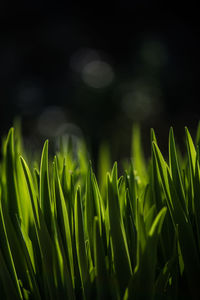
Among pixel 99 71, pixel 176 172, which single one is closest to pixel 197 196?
pixel 176 172

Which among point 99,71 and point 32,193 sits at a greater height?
point 99,71

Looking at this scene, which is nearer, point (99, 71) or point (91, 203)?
point (91, 203)

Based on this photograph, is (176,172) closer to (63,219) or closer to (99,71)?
(63,219)

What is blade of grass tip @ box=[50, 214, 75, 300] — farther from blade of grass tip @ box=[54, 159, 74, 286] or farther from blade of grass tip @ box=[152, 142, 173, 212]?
blade of grass tip @ box=[152, 142, 173, 212]

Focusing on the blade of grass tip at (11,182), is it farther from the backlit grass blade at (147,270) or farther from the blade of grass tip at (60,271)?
the backlit grass blade at (147,270)

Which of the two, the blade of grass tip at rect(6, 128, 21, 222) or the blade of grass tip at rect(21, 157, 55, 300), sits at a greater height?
the blade of grass tip at rect(6, 128, 21, 222)

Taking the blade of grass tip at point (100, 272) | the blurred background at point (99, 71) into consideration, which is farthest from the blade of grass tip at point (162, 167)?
the blurred background at point (99, 71)

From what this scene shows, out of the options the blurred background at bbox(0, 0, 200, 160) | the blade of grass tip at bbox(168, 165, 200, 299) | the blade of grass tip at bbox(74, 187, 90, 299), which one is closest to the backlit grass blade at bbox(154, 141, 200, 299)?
the blade of grass tip at bbox(168, 165, 200, 299)
